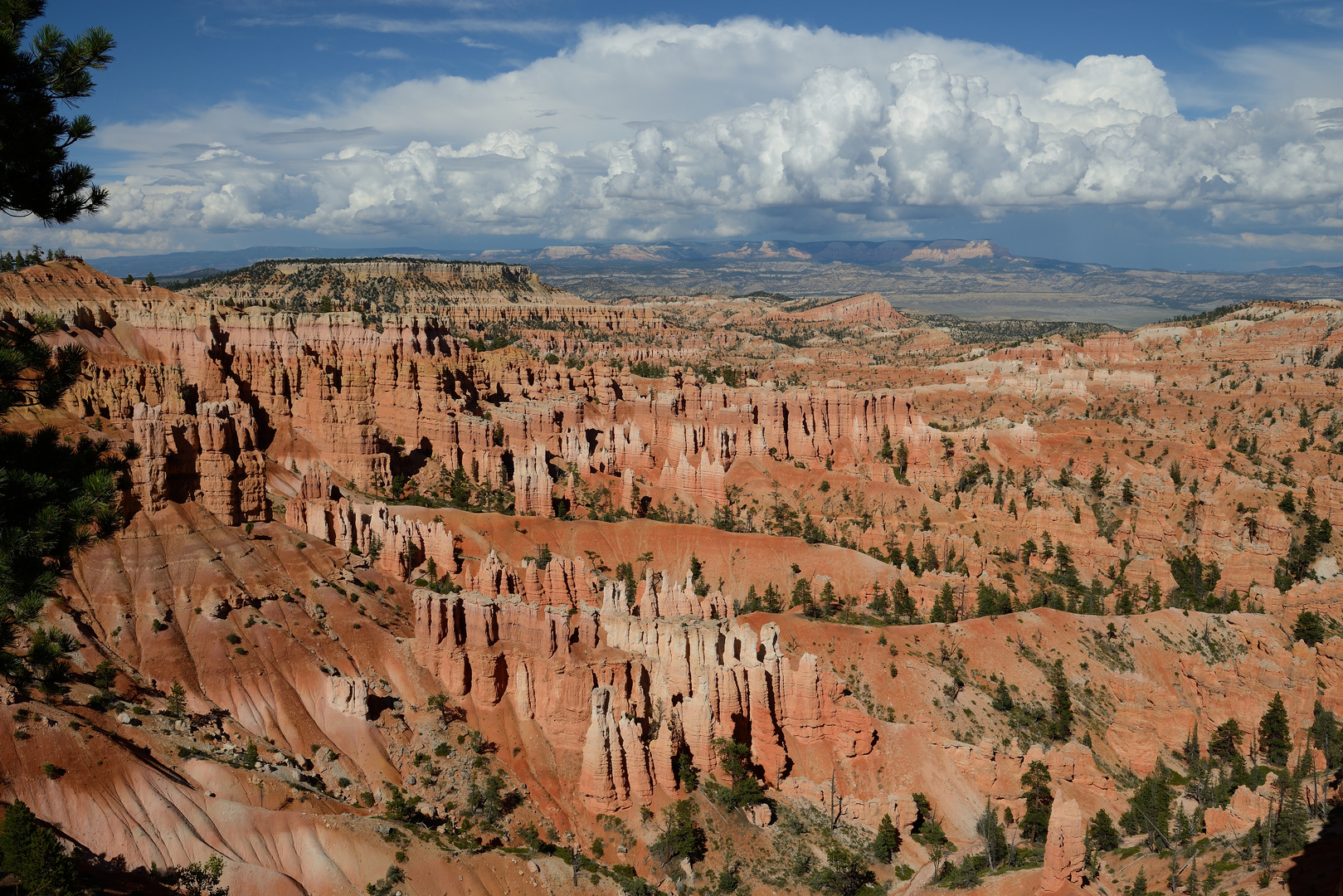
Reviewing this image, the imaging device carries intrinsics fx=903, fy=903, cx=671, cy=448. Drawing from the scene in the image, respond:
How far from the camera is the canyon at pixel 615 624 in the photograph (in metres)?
37.0

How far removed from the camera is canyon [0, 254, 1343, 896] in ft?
121

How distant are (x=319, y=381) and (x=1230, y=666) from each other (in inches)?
3134

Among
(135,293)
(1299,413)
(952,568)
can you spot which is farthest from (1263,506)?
(135,293)

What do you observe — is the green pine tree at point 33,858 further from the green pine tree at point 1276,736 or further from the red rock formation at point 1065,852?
the green pine tree at point 1276,736

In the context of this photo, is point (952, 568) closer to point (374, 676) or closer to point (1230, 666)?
point (1230, 666)

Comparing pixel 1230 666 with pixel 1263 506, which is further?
pixel 1263 506

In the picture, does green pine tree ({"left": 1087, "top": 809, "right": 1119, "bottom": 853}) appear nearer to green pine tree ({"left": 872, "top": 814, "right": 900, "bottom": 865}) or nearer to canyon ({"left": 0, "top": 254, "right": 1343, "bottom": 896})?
canyon ({"left": 0, "top": 254, "right": 1343, "bottom": 896})

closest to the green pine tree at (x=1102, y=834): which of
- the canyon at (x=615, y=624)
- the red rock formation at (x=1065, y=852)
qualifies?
the canyon at (x=615, y=624)

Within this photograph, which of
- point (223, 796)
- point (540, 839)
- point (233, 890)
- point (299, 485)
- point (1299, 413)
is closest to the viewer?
point (233, 890)

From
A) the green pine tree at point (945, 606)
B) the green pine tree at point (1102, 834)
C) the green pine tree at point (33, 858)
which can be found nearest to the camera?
the green pine tree at point (33, 858)

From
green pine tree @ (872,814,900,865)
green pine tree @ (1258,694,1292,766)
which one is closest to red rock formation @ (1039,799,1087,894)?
green pine tree @ (872,814,900,865)

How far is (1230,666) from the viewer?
5703 cm

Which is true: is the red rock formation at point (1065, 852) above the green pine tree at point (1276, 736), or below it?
above

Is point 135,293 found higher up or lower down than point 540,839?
higher up
